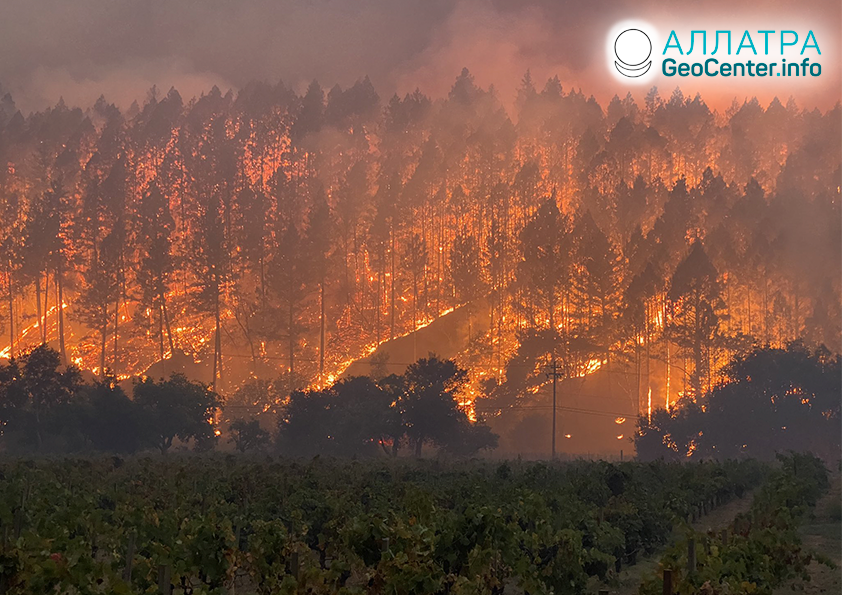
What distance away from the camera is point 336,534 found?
2898cm

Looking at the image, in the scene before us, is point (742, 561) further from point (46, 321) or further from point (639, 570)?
point (46, 321)

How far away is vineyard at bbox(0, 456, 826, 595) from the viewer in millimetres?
18422

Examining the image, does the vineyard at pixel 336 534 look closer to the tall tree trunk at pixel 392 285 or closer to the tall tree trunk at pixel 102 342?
the tall tree trunk at pixel 102 342

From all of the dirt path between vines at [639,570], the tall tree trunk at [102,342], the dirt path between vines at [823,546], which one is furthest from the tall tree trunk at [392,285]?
the dirt path between vines at [639,570]

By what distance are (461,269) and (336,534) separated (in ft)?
432

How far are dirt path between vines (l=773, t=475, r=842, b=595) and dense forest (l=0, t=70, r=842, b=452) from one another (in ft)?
255

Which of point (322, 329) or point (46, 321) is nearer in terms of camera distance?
point (322, 329)

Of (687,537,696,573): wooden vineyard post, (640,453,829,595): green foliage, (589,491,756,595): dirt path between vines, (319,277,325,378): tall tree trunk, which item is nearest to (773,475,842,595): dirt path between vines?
(640,453,829,595): green foliage

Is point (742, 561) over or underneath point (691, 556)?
underneath

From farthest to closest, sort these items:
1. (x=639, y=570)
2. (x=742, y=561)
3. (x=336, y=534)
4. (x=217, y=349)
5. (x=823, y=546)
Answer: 1. (x=217, y=349)
2. (x=823, y=546)
3. (x=639, y=570)
4. (x=336, y=534)
5. (x=742, y=561)

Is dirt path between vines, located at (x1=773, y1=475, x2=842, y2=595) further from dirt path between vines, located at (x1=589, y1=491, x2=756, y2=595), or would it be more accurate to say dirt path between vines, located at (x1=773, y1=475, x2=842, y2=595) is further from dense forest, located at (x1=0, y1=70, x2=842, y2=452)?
dense forest, located at (x1=0, y1=70, x2=842, y2=452)

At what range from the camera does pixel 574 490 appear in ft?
145

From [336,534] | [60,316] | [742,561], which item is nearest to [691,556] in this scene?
[742,561]

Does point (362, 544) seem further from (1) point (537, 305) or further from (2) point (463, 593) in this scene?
(1) point (537, 305)
